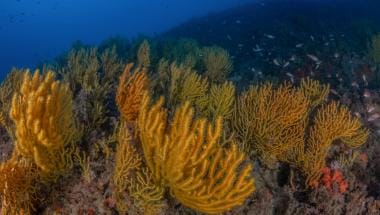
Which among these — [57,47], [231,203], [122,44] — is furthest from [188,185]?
[57,47]

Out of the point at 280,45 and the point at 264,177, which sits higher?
the point at 280,45

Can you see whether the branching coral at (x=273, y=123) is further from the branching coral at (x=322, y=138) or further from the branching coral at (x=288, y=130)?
the branching coral at (x=322, y=138)

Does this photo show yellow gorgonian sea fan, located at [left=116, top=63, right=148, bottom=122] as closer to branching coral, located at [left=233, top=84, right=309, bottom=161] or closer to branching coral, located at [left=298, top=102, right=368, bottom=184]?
branching coral, located at [left=233, top=84, right=309, bottom=161]

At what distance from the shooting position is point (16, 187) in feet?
12.3

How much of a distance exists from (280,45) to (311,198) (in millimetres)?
12521

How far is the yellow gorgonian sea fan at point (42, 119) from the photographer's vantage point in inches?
127

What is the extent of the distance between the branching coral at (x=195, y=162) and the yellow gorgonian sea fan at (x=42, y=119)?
0.99 meters

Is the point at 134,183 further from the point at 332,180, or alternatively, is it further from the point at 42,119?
the point at 332,180

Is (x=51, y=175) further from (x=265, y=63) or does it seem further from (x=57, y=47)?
(x=57, y=47)

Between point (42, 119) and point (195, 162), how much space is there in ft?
5.25

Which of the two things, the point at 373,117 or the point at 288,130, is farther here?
the point at 373,117

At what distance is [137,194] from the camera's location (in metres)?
3.88

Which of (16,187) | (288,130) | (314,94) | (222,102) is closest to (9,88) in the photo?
(16,187)

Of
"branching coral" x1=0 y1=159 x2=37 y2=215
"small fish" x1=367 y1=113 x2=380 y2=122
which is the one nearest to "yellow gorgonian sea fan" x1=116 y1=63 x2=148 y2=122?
"branching coral" x1=0 y1=159 x2=37 y2=215
